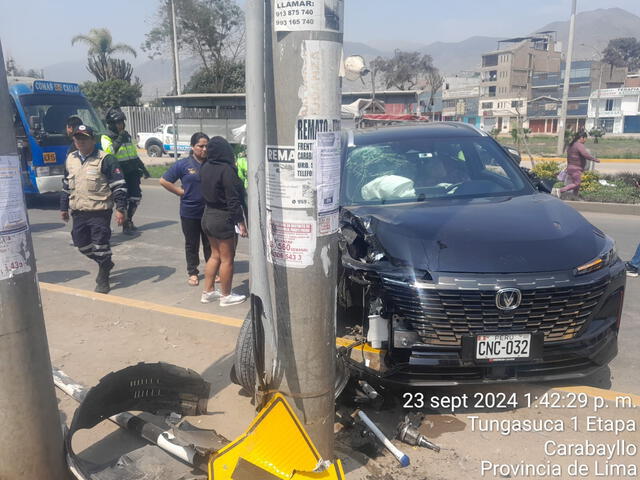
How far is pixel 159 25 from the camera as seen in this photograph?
132ft

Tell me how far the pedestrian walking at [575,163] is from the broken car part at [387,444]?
9810 millimetres

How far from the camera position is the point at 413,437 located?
3299mm

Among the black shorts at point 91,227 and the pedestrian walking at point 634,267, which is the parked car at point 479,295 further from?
the pedestrian walking at point 634,267

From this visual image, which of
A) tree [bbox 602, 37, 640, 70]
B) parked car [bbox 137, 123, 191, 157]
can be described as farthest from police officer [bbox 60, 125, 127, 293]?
tree [bbox 602, 37, 640, 70]

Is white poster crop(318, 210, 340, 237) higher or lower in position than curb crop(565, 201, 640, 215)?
higher

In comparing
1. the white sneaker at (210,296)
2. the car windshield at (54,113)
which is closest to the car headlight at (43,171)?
the car windshield at (54,113)

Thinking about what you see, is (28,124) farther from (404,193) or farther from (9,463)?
(9,463)

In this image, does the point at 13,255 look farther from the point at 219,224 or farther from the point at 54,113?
the point at 54,113

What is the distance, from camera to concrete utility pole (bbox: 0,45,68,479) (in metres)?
2.56

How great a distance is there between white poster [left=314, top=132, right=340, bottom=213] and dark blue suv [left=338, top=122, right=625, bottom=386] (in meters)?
1.03

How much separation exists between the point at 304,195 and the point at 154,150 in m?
25.6

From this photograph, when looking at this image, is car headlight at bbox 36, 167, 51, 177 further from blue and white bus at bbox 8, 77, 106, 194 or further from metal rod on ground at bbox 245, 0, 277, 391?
metal rod on ground at bbox 245, 0, 277, 391

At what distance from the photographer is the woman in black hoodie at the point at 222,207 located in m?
5.25

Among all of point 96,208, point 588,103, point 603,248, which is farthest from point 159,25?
point 588,103
